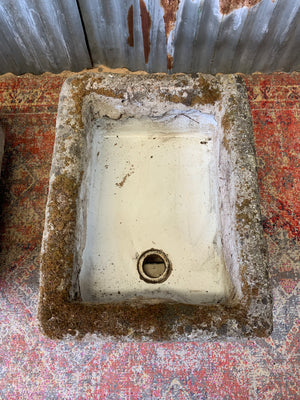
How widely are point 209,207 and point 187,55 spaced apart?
130cm

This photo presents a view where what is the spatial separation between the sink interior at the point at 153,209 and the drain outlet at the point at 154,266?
0.05ft

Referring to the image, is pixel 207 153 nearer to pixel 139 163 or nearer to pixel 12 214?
pixel 139 163

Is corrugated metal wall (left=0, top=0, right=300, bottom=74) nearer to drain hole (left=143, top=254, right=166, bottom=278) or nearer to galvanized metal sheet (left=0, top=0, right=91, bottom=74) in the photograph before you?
galvanized metal sheet (left=0, top=0, right=91, bottom=74)

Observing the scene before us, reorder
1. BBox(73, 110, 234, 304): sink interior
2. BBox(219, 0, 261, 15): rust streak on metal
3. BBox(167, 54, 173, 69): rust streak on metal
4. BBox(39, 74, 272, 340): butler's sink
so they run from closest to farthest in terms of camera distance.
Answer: BBox(39, 74, 272, 340): butler's sink, BBox(73, 110, 234, 304): sink interior, BBox(219, 0, 261, 15): rust streak on metal, BBox(167, 54, 173, 69): rust streak on metal

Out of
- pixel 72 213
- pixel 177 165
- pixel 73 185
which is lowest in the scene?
pixel 72 213

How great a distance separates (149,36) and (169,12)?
0.75 feet

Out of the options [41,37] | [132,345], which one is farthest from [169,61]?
Result: [132,345]

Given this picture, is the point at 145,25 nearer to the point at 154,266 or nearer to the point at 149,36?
the point at 149,36

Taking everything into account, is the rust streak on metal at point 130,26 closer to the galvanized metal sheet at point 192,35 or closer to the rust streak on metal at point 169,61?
the galvanized metal sheet at point 192,35

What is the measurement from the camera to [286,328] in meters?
1.88

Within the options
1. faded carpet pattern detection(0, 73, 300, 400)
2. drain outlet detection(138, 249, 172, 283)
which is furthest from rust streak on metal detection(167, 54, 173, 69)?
drain outlet detection(138, 249, 172, 283)

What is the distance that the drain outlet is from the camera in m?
1.46

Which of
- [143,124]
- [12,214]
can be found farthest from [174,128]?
[12,214]

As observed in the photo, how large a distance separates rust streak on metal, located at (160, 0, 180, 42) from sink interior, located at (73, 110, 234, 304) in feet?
2.70
